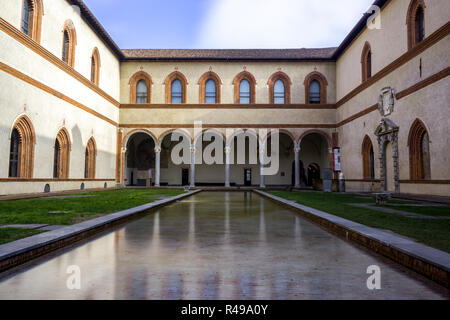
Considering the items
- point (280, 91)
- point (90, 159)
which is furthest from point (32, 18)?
point (280, 91)

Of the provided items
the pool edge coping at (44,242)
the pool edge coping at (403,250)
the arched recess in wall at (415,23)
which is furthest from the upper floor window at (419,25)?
the pool edge coping at (44,242)

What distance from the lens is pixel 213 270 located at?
3.49 m

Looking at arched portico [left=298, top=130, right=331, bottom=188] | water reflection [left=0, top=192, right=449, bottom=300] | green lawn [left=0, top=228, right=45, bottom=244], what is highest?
arched portico [left=298, top=130, right=331, bottom=188]

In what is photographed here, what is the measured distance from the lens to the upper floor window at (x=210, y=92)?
26.9 meters

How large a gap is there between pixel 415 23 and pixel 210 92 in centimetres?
1471

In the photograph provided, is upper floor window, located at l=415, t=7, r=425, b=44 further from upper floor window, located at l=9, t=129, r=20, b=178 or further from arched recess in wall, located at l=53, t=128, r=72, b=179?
upper floor window, located at l=9, t=129, r=20, b=178

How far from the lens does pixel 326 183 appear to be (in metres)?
20.4

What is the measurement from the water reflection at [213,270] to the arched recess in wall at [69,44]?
16044 mm

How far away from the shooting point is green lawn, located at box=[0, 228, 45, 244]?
4324 millimetres

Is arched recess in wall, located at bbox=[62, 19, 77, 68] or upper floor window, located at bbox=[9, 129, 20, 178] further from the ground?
arched recess in wall, located at bbox=[62, 19, 77, 68]

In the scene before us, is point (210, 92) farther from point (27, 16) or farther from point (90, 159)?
point (27, 16)

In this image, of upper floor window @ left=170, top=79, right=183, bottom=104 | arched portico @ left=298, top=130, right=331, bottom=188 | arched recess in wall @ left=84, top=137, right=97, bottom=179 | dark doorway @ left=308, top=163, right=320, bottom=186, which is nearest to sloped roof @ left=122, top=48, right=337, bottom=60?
upper floor window @ left=170, top=79, right=183, bottom=104

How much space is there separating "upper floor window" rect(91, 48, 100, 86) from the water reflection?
62.1 ft
